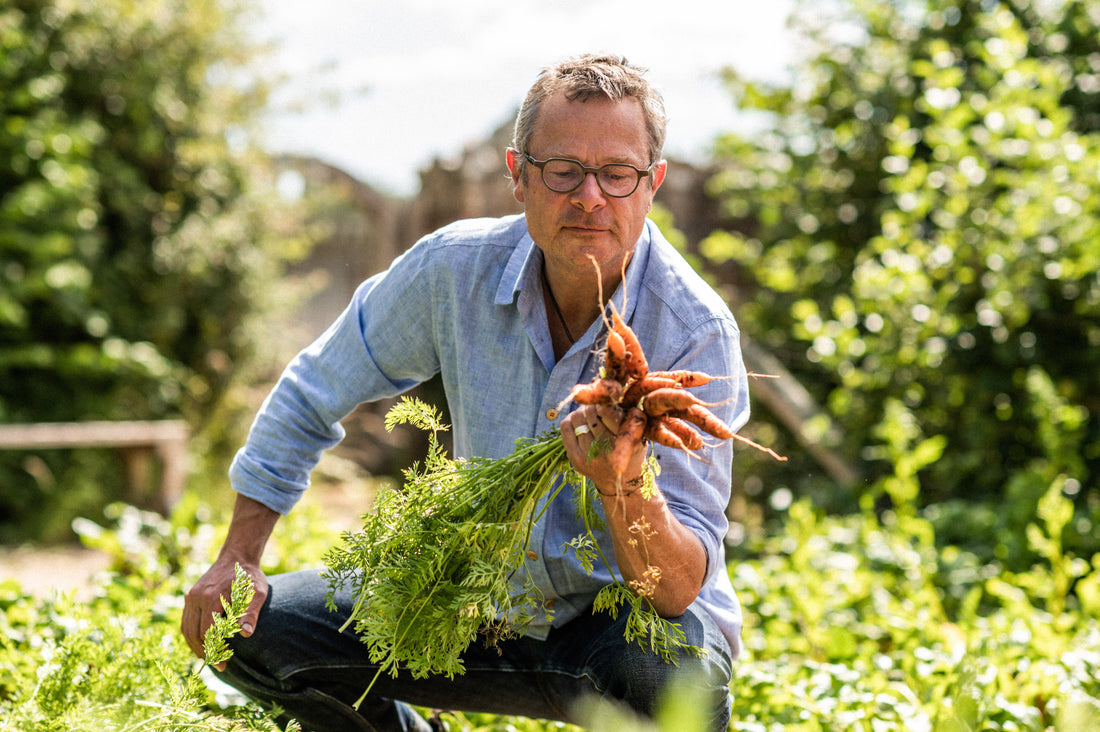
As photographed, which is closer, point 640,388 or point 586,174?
point 640,388

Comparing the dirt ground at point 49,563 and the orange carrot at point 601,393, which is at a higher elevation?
the orange carrot at point 601,393

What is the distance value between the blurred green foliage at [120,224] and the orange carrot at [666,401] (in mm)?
5732

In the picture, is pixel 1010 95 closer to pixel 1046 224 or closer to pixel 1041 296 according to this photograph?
pixel 1046 224

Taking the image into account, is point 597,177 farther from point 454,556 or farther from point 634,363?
point 454,556

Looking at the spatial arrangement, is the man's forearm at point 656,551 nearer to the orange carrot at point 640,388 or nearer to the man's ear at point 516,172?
the orange carrot at point 640,388

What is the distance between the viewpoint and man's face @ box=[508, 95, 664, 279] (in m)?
1.91

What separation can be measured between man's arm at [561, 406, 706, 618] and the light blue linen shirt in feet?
0.34

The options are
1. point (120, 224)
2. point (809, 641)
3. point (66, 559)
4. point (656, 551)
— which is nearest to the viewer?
point (656, 551)

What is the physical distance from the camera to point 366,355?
2227 mm

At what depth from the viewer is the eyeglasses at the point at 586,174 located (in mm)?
1909

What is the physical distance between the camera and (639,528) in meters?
1.63

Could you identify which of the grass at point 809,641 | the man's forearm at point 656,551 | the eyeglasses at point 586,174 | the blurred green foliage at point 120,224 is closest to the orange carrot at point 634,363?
the man's forearm at point 656,551

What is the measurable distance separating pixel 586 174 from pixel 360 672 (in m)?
1.19

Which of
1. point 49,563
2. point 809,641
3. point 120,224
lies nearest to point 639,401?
point 809,641
